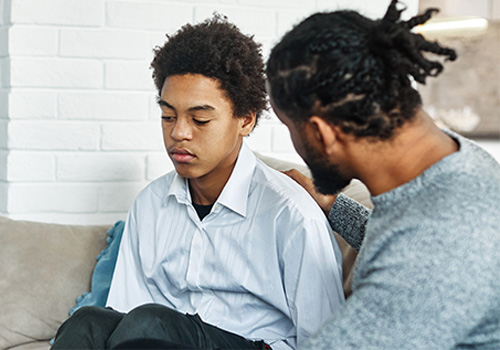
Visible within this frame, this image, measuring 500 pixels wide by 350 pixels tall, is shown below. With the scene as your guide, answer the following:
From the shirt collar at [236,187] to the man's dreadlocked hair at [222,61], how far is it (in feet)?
0.40

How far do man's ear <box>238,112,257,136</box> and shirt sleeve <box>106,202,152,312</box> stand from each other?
1.32ft

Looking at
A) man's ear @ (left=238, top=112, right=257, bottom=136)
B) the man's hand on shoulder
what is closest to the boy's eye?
man's ear @ (left=238, top=112, right=257, bottom=136)

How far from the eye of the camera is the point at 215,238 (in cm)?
162

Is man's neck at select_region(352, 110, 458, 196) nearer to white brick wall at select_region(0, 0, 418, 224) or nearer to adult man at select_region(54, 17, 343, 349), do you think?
adult man at select_region(54, 17, 343, 349)

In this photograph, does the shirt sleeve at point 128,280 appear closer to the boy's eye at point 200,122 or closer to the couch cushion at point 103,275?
the couch cushion at point 103,275

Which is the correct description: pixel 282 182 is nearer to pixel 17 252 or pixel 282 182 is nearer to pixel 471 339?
pixel 471 339

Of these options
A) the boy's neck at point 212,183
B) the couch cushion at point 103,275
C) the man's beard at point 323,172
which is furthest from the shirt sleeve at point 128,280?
the man's beard at point 323,172

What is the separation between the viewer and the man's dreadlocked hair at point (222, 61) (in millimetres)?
1631

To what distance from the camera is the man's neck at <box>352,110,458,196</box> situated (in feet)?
3.49

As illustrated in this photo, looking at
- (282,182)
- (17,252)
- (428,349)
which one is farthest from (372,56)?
(17,252)

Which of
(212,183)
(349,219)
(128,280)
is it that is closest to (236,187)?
(212,183)

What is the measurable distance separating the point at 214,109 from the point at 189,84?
88mm

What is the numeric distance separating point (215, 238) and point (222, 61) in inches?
17.5

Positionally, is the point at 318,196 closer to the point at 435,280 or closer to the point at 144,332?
the point at 144,332
